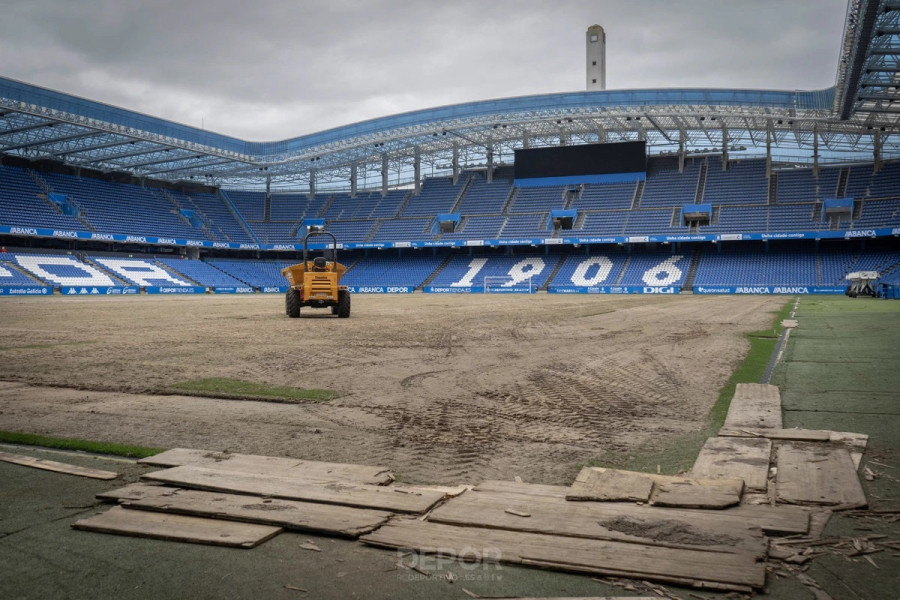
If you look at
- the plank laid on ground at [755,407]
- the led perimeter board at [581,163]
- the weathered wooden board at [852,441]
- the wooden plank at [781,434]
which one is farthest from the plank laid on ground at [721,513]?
the led perimeter board at [581,163]

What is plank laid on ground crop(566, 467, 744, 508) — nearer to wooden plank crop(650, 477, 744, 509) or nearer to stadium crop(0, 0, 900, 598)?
wooden plank crop(650, 477, 744, 509)

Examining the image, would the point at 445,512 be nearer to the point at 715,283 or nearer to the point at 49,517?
the point at 49,517

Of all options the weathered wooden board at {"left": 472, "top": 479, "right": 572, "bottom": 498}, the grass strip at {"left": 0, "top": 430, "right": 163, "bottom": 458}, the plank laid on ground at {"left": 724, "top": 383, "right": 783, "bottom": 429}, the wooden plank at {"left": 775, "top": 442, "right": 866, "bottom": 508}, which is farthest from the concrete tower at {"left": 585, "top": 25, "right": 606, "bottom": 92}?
the weathered wooden board at {"left": 472, "top": 479, "right": 572, "bottom": 498}

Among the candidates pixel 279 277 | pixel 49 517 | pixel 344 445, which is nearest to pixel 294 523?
pixel 49 517

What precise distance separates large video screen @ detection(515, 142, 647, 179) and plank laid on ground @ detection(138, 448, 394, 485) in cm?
6310

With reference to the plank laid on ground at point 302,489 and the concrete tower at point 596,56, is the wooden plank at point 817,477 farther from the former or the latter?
the concrete tower at point 596,56

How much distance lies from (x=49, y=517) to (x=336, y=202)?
244 feet

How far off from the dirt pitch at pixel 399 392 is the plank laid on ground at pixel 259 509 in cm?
94

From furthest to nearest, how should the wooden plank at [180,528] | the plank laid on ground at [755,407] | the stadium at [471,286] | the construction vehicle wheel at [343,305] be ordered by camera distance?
the construction vehicle wheel at [343,305] < the plank laid on ground at [755,407] < the stadium at [471,286] < the wooden plank at [180,528]

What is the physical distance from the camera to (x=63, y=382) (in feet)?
26.8

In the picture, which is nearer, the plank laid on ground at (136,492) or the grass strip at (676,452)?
the plank laid on ground at (136,492)

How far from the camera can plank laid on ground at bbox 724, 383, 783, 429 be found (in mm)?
5461

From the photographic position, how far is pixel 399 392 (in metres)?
7.59

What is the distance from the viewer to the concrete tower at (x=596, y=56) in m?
67.0
